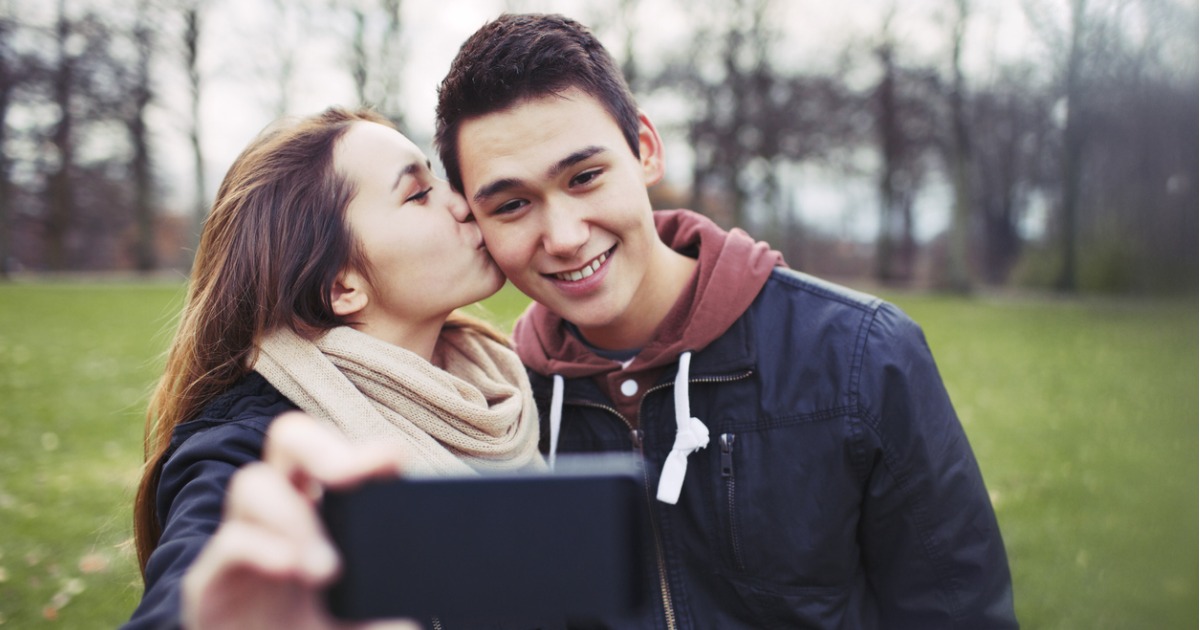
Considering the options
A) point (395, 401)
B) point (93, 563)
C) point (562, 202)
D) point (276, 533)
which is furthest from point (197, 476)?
point (93, 563)

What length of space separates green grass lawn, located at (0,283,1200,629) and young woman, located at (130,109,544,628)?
0.64 meters

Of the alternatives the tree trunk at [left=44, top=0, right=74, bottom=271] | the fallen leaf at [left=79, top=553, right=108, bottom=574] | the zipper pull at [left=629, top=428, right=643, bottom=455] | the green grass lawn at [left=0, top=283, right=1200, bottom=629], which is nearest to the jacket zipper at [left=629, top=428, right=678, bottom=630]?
the zipper pull at [left=629, top=428, right=643, bottom=455]

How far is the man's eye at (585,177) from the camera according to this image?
7.94 ft

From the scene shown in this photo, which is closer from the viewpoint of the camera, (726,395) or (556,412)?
(726,395)

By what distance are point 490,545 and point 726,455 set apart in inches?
58.2

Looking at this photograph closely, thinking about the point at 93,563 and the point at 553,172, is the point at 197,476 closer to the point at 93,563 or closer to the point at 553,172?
the point at 553,172

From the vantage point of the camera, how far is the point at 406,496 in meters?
0.93

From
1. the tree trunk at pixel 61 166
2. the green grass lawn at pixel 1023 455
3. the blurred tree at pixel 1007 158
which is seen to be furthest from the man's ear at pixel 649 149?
the tree trunk at pixel 61 166

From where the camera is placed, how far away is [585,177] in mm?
2428

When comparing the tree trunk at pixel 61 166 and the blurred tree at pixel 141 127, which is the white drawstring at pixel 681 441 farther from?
the tree trunk at pixel 61 166

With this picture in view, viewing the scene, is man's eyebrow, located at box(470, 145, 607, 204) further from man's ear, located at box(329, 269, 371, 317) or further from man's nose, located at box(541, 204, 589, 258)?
man's ear, located at box(329, 269, 371, 317)

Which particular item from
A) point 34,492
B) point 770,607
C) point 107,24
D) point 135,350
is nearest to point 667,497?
point 770,607

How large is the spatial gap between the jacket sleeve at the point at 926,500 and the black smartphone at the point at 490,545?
1.46 meters

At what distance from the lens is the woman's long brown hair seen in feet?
7.27
